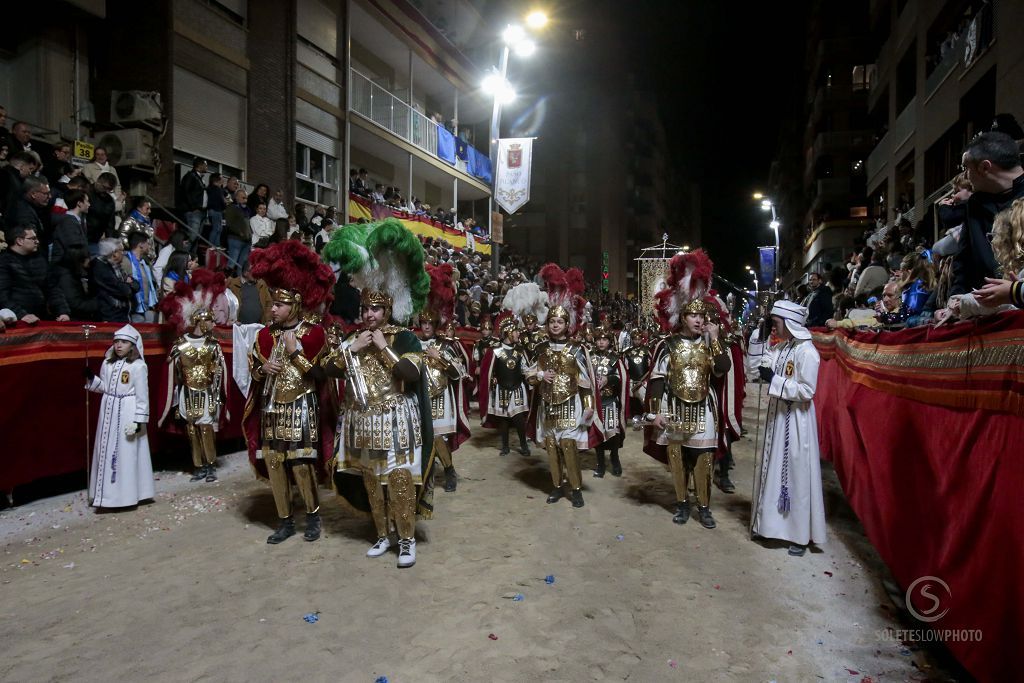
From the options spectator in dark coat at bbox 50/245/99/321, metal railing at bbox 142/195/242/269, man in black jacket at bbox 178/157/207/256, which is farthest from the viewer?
man in black jacket at bbox 178/157/207/256

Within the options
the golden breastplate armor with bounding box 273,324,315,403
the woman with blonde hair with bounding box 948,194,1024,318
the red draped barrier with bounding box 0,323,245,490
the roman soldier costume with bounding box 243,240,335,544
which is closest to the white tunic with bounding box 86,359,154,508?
the red draped barrier with bounding box 0,323,245,490

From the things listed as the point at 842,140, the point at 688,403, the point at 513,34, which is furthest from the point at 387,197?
the point at 842,140

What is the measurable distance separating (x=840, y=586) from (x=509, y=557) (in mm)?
2477

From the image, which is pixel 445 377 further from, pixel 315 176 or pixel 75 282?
pixel 315 176

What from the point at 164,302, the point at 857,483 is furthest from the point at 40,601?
the point at 857,483

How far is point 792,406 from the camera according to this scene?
5113mm

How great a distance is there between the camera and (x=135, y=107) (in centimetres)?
1120

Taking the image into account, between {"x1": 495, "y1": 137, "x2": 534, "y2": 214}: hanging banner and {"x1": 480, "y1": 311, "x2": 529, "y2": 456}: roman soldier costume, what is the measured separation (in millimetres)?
5109

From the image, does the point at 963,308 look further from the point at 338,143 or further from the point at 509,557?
the point at 338,143

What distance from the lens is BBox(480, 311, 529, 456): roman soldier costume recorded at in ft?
28.3

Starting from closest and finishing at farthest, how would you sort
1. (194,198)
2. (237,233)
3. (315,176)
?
(194,198)
(237,233)
(315,176)

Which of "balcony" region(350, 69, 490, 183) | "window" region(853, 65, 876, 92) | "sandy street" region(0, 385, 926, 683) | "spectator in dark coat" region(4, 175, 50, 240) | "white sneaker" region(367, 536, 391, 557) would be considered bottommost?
"sandy street" region(0, 385, 926, 683)

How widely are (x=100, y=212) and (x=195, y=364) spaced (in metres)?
3.40

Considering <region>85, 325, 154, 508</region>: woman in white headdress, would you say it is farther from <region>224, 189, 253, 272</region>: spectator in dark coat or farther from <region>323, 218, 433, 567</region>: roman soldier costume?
<region>224, 189, 253, 272</region>: spectator in dark coat
